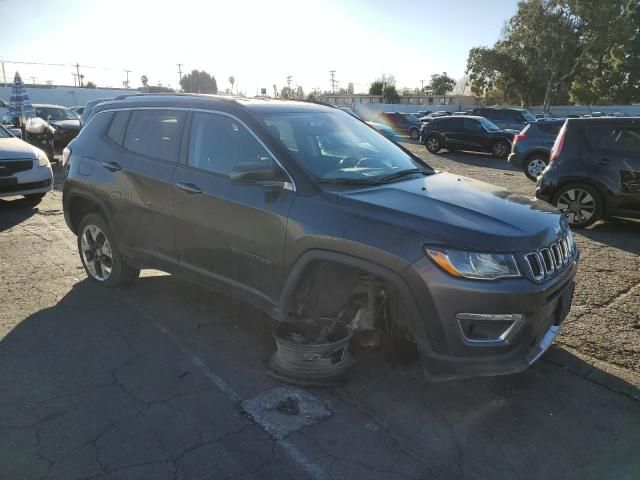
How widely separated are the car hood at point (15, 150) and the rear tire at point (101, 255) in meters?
4.21

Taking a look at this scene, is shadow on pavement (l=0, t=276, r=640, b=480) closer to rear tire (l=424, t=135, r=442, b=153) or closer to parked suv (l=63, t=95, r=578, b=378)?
parked suv (l=63, t=95, r=578, b=378)

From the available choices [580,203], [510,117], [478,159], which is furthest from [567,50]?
[580,203]

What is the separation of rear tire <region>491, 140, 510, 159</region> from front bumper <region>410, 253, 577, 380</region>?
17.6 meters

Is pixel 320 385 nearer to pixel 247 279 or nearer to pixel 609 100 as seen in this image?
pixel 247 279

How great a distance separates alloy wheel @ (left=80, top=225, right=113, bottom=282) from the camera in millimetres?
4883

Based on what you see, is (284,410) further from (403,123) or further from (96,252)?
(403,123)

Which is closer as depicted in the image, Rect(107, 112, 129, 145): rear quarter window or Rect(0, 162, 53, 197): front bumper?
Rect(107, 112, 129, 145): rear quarter window

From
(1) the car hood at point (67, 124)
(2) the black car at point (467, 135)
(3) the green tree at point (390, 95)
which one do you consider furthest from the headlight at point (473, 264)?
(3) the green tree at point (390, 95)

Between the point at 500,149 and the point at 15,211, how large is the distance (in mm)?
16413

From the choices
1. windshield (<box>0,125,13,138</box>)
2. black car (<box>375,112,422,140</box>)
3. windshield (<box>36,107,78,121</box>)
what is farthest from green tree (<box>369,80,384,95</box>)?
windshield (<box>0,125,13,138</box>)

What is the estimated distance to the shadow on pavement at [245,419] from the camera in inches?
104

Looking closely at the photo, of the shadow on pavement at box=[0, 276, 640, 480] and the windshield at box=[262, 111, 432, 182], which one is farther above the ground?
the windshield at box=[262, 111, 432, 182]

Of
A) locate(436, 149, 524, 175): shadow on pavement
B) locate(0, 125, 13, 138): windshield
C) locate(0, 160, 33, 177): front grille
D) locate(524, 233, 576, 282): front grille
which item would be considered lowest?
locate(436, 149, 524, 175): shadow on pavement

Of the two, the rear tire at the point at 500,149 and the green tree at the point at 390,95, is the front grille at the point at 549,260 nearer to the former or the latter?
the rear tire at the point at 500,149
